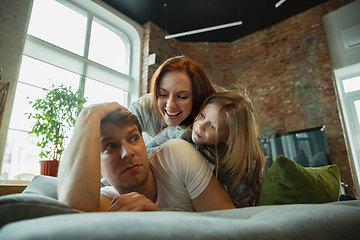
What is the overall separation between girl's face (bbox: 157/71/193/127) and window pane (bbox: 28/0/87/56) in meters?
2.93

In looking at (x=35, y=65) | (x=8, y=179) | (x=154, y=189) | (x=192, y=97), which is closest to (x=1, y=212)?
(x=154, y=189)

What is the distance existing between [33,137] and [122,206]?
10.2 ft

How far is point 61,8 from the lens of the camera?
385 cm

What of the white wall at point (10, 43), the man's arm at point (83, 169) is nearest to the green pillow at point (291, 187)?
the man's arm at point (83, 169)

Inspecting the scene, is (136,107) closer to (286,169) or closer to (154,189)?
(154,189)

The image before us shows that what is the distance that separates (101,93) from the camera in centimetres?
415

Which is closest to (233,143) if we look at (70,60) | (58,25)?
(70,60)

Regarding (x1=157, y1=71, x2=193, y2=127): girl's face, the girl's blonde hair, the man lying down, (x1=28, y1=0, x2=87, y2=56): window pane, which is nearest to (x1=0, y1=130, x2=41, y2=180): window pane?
(x1=28, y1=0, x2=87, y2=56): window pane

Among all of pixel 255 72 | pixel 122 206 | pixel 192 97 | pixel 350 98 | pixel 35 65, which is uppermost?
pixel 255 72

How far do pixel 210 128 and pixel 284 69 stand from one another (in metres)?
4.05

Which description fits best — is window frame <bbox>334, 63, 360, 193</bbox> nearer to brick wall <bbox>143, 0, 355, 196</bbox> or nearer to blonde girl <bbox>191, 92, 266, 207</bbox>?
brick wall <bbox>143, 0, 355, 196</bbox>

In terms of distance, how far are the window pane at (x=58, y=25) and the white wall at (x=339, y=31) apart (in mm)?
4458

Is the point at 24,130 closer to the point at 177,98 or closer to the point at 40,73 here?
the point at 40,73

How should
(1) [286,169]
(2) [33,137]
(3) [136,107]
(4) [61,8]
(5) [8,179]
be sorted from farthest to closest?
(4) [61,8] → (2) [33,137] → (5) [8,179] → (3) [136,107] → (1) [286,169]
